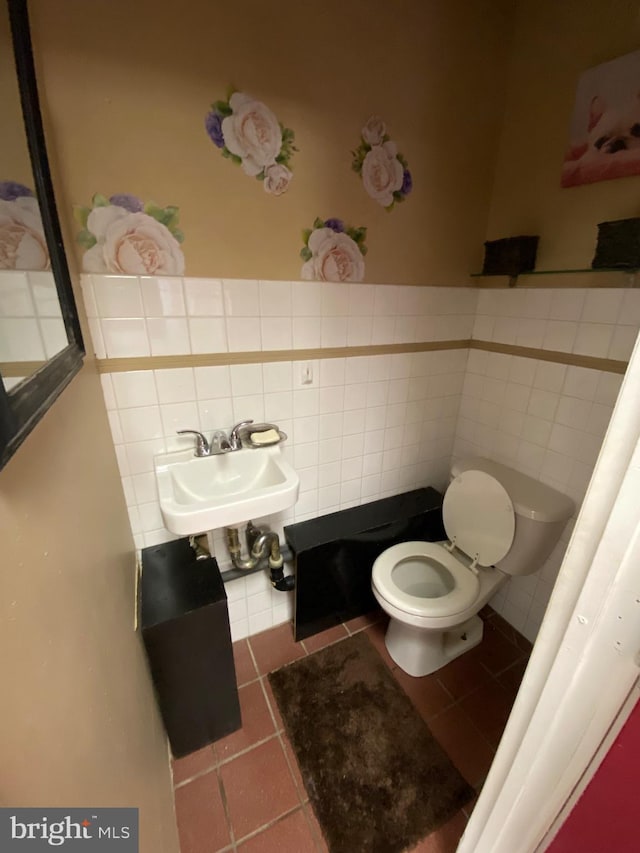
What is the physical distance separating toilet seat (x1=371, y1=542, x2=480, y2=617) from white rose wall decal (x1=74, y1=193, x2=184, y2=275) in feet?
4.29

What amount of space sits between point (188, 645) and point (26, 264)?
1.05 m

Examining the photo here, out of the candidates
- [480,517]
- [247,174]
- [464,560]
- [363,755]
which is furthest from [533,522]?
[247,174]

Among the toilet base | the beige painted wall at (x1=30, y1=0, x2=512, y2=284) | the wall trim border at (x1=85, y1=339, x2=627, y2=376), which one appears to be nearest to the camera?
the beige painted wall at (x1=30, y1=0, x2=512, y2=284)

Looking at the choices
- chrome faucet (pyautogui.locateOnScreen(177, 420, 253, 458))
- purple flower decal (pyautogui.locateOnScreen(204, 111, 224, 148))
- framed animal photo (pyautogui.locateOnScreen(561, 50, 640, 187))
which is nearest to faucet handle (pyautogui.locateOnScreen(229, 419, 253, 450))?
chrome faucet (pyautogui.locateOnScreen(177, 420, 253, 458))

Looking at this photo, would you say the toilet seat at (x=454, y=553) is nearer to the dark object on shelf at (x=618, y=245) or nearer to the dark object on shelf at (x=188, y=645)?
the dark object on shelf at (x=188, y=645)

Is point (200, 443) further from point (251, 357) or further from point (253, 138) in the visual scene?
point (253, 138)

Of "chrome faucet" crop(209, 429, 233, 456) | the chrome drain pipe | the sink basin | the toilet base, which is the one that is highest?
"chrome faucet" crop(209, 429, 233, 456)

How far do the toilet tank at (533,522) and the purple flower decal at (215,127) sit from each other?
1471mm

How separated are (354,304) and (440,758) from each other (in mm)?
1623

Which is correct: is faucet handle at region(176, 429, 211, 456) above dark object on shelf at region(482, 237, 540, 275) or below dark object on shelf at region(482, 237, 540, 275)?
below

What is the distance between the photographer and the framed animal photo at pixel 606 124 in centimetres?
104

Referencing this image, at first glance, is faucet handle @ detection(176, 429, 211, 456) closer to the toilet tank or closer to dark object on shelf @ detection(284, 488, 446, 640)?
dark object on shelf @ detection(284, 488, 446, 640)

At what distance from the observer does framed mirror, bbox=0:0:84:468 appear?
0.43m

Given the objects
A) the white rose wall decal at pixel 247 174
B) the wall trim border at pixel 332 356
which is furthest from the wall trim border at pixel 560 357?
the white rose wall decal at pixel 247 174
